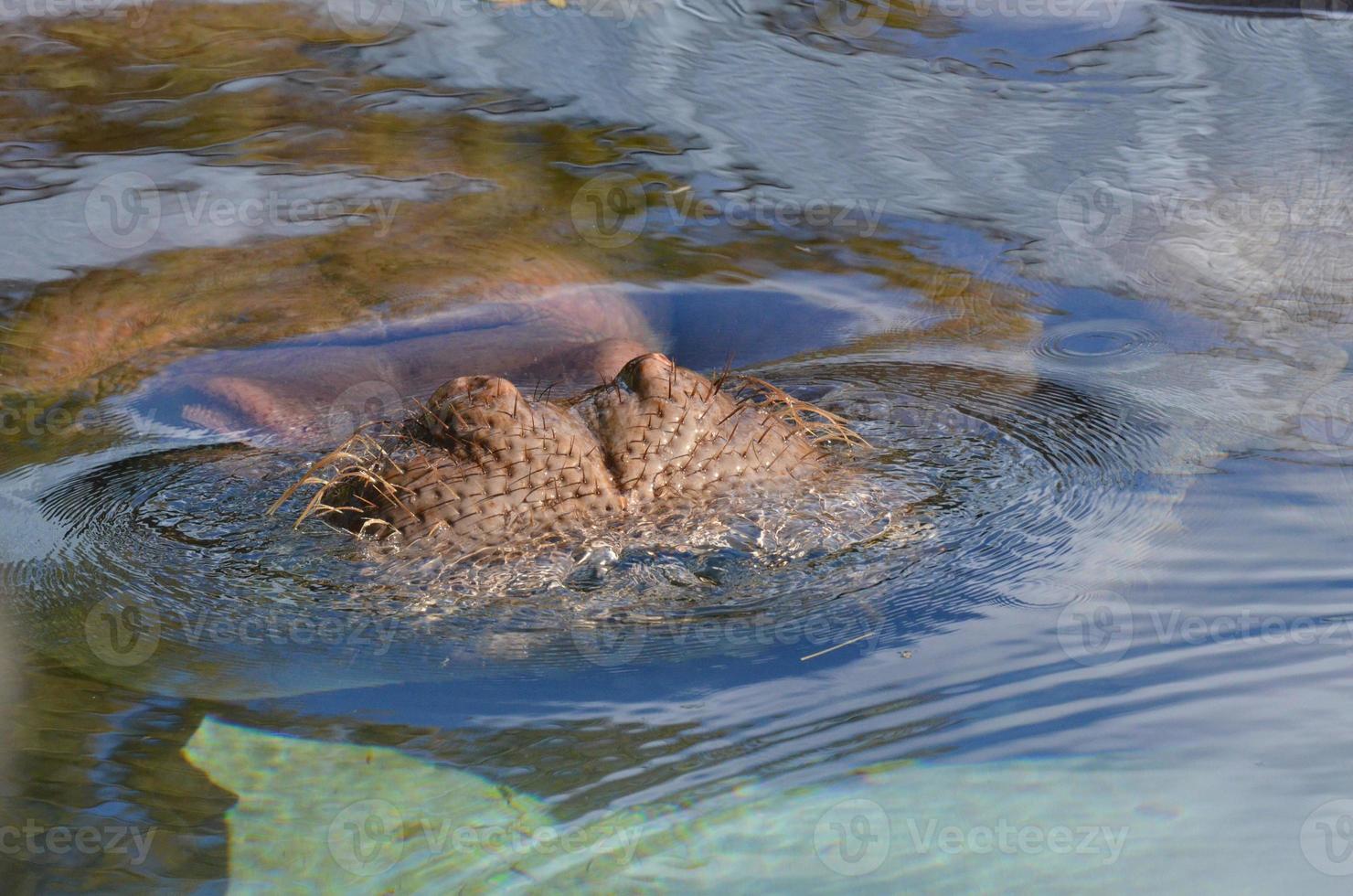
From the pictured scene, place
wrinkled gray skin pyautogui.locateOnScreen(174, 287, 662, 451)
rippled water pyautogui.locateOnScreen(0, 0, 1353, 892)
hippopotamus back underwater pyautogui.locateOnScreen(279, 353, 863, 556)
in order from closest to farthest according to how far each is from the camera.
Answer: rippled water pyautogui.locateOnScreen(0, 0, 1353, 892) → hippopotamus back underwater pyautogui.locateOnScreen(279, 353, 863, 556) → wrinkled gray skin pyautogui.locateOnScreen(174, 287, 662, 451)

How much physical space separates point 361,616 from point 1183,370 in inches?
87.6

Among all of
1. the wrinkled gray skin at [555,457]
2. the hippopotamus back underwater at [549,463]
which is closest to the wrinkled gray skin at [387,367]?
the wrinkled gray skin at [555,457]

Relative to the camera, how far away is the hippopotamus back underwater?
2.52 m

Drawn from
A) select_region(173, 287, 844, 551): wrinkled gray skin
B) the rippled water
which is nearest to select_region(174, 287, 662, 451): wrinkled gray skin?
the rippled water

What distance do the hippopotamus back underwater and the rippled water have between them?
0.07 meters

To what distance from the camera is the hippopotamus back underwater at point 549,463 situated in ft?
8.28

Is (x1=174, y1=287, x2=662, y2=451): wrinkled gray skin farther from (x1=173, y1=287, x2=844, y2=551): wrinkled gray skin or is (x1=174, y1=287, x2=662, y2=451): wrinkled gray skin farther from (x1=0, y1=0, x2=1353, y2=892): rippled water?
(x1=173, y1=287, x2=844, y2=551): wrinkled gray skin

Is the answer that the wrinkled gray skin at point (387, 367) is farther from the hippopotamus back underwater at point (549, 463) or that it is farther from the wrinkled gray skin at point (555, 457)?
the hippopotamus back underwater at point (549, 463)

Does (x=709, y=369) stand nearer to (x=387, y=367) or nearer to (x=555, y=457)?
(x=387, y=367)

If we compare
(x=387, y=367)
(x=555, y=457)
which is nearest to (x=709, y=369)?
(x=387, y=367)

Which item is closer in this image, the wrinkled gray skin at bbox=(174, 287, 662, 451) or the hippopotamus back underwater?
the hippopotamus back underwater

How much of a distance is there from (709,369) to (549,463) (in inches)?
45.9

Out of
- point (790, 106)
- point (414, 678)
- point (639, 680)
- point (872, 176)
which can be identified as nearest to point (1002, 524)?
point (639, 680)

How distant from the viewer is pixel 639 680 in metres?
2.38
